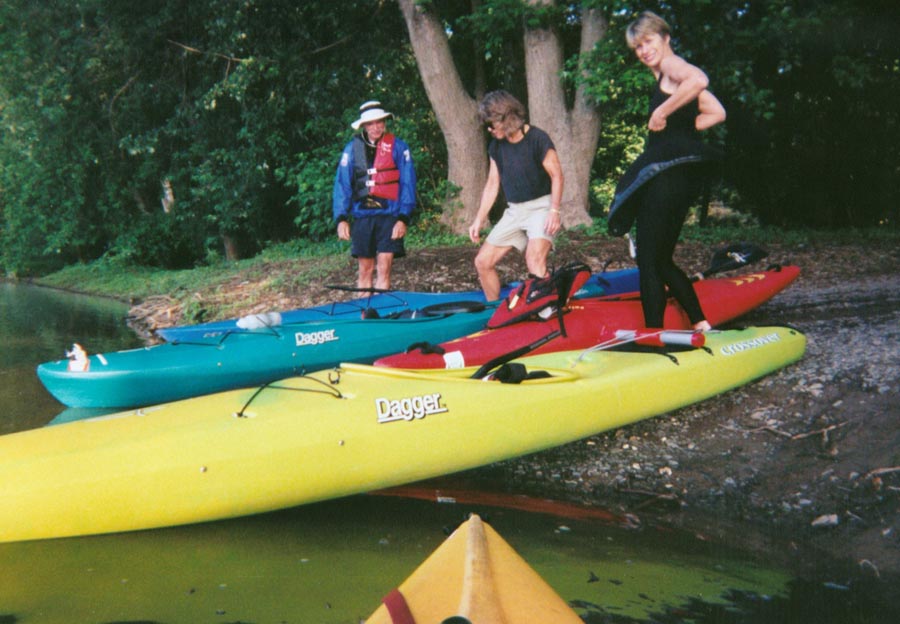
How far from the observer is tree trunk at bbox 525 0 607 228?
9.48 m

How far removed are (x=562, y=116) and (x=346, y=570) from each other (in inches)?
306

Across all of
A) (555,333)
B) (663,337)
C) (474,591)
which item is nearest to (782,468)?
(663,337)

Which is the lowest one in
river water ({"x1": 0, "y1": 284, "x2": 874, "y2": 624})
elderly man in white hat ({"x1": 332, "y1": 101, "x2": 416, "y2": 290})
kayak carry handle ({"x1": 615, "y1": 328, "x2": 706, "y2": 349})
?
river water ({"x1": 0, "y1": 284, "x2": 874, "y2": 624})

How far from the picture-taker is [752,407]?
4039 millimetres

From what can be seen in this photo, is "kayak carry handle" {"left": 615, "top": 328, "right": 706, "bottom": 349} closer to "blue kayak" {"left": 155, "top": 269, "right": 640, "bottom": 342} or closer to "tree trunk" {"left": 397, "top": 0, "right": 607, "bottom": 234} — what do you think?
"blue kayak" {"left": 155, "top": 269, "right": 640, "bottom": 342}

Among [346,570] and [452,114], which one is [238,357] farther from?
[452,114]

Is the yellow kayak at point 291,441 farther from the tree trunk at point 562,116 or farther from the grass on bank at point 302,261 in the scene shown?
the tree trunk at point 562,116

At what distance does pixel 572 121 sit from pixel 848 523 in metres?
7.42

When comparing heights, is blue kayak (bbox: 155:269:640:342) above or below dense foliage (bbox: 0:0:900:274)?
below

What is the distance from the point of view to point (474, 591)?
1685mm

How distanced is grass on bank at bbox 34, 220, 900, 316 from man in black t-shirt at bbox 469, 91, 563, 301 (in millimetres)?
3444

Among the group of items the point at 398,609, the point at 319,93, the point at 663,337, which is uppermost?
the point at 319,93

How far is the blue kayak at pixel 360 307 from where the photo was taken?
17.7ft

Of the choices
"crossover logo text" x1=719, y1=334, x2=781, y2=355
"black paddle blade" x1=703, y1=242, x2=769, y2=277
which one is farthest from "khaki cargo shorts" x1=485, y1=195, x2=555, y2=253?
"black paddle blade" x1=703, y1=242, x2=769, y2=277
